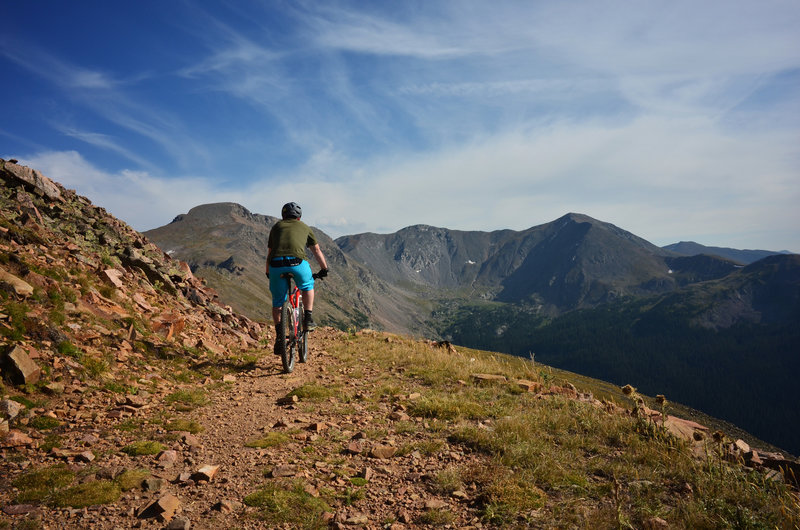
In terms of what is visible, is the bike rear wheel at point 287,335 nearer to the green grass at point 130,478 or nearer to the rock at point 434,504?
the green grass at point 130,478

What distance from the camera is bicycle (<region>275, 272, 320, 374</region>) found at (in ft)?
31.1

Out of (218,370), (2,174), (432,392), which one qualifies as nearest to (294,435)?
(432,392)

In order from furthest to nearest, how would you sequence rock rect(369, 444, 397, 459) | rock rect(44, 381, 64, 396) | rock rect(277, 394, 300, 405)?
1. rock rect(277, 394, 300, 405)
2. rock rect(44, 381, 64, 396)
3. rock rect(369, 444, 397, 459)

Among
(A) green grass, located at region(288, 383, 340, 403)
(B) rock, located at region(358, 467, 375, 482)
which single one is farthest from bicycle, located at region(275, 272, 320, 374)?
(B) rock, located at region(358, 467, 375, 482)

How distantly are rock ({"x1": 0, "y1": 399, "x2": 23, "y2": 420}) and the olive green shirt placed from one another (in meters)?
5.05

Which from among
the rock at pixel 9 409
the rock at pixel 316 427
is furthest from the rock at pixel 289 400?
the rock at pixel 9 409

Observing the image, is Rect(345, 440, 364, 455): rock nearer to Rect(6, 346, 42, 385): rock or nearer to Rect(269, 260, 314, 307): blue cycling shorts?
Rect(269, 260, 314, 307): blue cycling shorts

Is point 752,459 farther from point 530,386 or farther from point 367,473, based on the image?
point 367,473

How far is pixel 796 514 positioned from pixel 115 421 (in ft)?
29.9

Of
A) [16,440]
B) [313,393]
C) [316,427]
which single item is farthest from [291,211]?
[16,440]

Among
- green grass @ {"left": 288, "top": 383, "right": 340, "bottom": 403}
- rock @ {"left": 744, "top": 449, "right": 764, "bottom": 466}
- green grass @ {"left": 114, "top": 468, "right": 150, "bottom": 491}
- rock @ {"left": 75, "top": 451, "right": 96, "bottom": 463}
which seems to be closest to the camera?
green grass @ {"left": 114, "top": 468, "right": 150, "bottom": 491}

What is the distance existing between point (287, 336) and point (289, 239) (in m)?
2.52

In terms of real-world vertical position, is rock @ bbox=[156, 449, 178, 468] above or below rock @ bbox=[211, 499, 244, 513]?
above

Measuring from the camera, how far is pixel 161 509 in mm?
3914
